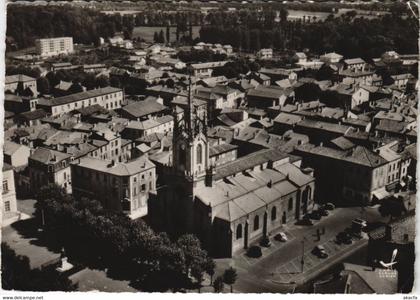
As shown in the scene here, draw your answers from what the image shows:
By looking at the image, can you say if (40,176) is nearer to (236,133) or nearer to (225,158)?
(225,158)

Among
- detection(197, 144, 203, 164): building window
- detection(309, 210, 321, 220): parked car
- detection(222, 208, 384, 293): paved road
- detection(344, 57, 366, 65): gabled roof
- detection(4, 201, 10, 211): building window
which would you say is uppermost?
detection(197, 144, 203, 164): building window

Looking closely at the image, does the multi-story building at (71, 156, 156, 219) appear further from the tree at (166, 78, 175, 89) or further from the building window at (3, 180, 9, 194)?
the tree at (166, 78, 175, 89)

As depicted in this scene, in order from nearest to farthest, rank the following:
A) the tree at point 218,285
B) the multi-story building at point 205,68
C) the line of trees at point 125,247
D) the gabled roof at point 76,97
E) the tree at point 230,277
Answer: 1. the tree at point 218,285
2. the tree at point 230,277
3. the line of trees at point 125,247
4. the gabled roof at point 76,97
5. the multi-story building at point 205,68

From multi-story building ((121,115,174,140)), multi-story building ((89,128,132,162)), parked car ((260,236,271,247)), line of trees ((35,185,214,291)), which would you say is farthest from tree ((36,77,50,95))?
parked car ((260,236,271,247))

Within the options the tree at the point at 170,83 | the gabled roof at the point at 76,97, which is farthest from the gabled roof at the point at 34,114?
the tree at the point at 170,83

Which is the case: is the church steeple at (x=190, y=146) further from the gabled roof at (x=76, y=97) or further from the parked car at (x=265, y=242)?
the gabled roof at (x=76, y=97)

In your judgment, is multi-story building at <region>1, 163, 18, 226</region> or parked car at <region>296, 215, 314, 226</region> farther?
parked car at <region>296, 215, 314, 226</region>

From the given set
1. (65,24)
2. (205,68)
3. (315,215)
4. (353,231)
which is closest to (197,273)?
(353,231)
